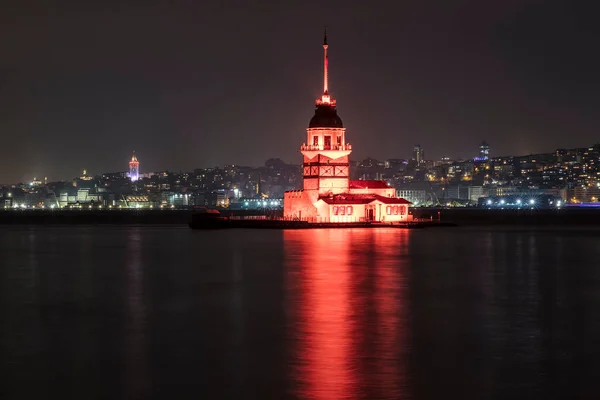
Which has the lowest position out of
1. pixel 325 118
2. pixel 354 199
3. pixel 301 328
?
pixel 301 328

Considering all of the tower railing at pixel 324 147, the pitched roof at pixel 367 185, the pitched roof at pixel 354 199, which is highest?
the tower railing at pixel 324 147

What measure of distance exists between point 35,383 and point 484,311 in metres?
12.9

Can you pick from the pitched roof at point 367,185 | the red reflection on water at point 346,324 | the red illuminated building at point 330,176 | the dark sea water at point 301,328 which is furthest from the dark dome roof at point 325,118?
the dark sea water at point 301,328

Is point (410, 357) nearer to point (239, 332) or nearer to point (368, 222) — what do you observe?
point (239, 332)

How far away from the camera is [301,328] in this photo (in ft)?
69.9

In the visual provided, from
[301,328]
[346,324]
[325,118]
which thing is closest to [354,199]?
[325,118]

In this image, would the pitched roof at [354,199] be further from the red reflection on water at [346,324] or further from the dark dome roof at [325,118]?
the red reflection on water at [346,324]

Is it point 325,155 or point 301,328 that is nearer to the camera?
point 301,328

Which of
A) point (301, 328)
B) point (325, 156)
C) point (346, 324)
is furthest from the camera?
point (325, 156)

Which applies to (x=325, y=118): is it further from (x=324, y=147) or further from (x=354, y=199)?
(x=354, y=199)

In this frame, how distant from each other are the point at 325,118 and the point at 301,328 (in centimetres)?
5501

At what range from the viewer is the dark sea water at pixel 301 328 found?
15.5m

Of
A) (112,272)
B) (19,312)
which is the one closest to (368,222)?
(112,272)

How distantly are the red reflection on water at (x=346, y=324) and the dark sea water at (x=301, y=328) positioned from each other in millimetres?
56
